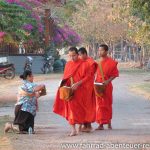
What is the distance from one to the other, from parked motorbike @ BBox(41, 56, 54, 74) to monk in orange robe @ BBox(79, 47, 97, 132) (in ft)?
91.1

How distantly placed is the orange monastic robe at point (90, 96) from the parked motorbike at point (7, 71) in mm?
20400

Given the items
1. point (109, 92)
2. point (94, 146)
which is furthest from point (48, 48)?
point (94, 146)

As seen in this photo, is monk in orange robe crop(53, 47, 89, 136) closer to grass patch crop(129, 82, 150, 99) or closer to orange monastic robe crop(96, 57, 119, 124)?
orange monastic robe crop(96, 57, 119, 124)

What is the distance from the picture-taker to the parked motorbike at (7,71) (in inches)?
1276

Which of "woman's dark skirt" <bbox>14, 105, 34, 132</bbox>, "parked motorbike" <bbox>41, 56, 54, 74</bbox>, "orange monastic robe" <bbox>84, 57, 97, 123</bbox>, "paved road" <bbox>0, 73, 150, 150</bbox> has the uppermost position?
"orange monastic robe" <bbox>84, 57, 97, 123</bbox>

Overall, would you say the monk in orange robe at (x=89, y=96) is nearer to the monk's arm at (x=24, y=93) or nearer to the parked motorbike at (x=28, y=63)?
the monk's arm at (x=24, y=93)

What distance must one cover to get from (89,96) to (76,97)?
33 cm

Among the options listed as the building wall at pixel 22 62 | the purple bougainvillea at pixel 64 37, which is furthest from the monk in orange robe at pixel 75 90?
the purple bougainvillea at pixel 64 37

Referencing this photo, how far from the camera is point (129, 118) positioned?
585 inches

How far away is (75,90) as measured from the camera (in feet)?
39.2

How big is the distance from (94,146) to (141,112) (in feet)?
22.8

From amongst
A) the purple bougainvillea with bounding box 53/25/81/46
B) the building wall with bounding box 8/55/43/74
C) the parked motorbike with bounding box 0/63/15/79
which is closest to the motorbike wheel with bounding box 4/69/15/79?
the parked motorbike with bounding box 0/63/15/79

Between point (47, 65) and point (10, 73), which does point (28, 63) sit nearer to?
point (47, 65)

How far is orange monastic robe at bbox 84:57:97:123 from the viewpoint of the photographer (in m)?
12.1
